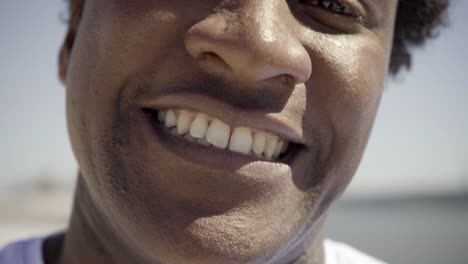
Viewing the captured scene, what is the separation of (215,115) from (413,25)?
1.68 meters

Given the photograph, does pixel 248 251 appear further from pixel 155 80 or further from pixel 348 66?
pixel 348 66

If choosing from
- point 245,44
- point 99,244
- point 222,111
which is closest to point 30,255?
point 99,244

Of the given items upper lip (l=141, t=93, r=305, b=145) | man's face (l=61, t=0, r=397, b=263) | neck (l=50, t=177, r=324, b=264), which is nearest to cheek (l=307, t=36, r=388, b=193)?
man's face (l=61, t=0, r=397, b=263)

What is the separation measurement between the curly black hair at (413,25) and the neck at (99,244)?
102cm

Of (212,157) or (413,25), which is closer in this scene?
(212,157)

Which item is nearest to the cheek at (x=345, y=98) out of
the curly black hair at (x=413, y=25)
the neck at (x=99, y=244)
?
the neck at (x=99, y=244)

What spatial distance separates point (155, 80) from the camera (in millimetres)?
1295

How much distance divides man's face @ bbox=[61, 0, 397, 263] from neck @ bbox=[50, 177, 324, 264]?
0.26ft

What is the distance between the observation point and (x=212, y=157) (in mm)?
1281

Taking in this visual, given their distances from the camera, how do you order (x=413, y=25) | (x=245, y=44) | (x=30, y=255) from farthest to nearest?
(x=413, y=25) → (x=30, y=255) → (x=245, y=44)

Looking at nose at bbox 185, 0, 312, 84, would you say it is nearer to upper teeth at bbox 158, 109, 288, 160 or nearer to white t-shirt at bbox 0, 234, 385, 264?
upper teeth at bbox 158, 109, 288, 160

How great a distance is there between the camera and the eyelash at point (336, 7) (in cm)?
145

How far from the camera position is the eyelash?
1446mm

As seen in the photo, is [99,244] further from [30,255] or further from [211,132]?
[211,132]
